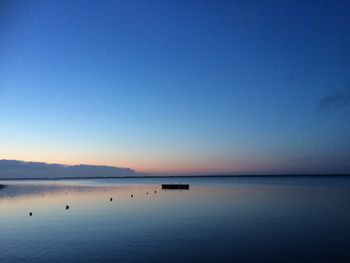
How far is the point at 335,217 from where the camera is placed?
5631cm

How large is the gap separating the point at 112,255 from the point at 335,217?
42460mm

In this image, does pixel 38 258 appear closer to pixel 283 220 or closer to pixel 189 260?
pixel 189 260

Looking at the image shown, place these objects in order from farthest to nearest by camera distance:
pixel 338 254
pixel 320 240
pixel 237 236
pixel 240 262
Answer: pixel 237 236 → pixel 320 240 → pixel 338 254 → pixel 240 262

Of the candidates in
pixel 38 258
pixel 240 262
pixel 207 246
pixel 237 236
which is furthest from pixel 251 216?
pixel 38 258

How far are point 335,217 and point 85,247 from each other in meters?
44.0

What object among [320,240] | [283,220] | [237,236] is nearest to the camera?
[320,240]

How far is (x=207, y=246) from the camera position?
36000 millimetres

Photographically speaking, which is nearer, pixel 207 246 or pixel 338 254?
pixel 338 254

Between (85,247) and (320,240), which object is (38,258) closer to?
(85,247)

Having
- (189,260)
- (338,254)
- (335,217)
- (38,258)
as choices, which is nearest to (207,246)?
(189,260)

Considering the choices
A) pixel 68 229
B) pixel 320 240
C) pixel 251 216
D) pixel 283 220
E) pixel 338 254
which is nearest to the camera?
pixel 338 254

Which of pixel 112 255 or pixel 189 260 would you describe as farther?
pixel 112 255

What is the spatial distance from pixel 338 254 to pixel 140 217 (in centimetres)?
3757

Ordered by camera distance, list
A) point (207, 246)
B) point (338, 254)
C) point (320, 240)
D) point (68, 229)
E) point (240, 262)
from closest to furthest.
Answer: point (240, 262) < point (338, 254) < point (207, 246) < point (320, 240) < point (68, 229)
